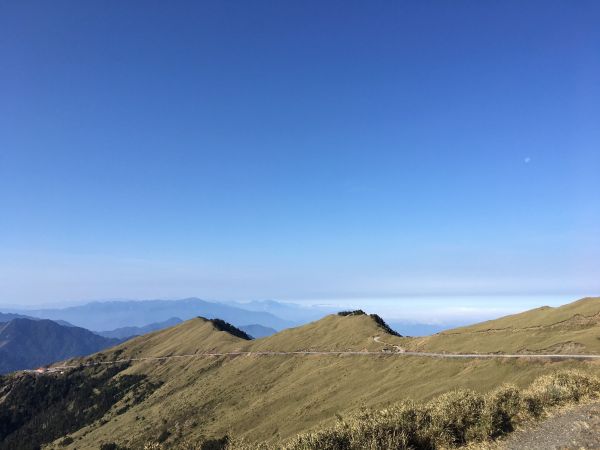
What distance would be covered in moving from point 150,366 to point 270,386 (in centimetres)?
8994

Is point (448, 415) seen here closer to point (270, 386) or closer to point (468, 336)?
point (468, 336)

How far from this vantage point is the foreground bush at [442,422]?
68.4ft

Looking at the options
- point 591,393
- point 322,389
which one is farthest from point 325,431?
point 322,389

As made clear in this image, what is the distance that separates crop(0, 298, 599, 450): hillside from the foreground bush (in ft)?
77.8

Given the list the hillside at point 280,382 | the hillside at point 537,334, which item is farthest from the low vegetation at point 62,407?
the hillside at point 537,334

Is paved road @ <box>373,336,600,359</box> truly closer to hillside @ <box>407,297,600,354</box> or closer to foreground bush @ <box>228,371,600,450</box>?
hillside @ <box>407,297,600,354</box>

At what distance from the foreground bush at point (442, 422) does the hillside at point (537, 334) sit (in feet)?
107

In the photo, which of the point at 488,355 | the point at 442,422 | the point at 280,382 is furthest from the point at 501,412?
the point at 280,382

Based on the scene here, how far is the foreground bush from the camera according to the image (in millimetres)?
20859

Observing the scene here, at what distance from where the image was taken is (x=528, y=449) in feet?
62.4

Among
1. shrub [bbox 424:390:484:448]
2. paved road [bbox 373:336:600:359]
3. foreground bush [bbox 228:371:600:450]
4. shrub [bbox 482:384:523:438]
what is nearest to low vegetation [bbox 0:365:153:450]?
paved road [bbox 373:336:600:359]

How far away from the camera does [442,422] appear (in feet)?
73.8

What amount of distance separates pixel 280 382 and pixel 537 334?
5969 centimetres

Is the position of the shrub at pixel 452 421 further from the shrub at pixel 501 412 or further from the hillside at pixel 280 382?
the hillside at pixel 280 382
